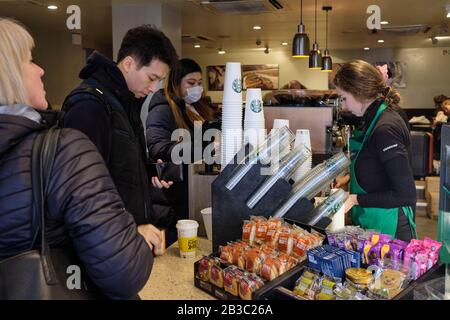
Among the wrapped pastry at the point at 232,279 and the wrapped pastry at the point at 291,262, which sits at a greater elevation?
the wrapped pastry at the point at 291,262

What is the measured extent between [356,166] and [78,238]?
1694mm

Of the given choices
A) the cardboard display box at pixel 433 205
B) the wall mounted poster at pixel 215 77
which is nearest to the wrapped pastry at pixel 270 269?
the cardboard display box at pixel 433 205

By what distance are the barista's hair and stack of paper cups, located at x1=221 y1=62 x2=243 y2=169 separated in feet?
2.50

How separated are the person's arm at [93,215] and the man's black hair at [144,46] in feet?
3.23

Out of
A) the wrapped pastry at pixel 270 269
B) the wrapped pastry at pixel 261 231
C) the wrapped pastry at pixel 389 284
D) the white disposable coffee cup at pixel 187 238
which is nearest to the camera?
the wrapped pastry at pixel 389 284

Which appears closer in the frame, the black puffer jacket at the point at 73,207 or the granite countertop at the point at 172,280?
the black puffer jacket at the point at 73,207

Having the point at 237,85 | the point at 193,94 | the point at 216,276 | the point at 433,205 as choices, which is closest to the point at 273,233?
the point at 216,276

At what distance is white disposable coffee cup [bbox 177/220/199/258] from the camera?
5.85 feet

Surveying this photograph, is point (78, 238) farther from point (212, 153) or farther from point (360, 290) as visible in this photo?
point (212, 153)

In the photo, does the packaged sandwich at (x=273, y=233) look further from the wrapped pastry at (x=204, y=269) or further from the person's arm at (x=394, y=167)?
the person's arm at (x=394, y=167)

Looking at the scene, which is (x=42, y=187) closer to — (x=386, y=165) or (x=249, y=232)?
(x=249, y=232)

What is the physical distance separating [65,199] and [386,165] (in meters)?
1.64

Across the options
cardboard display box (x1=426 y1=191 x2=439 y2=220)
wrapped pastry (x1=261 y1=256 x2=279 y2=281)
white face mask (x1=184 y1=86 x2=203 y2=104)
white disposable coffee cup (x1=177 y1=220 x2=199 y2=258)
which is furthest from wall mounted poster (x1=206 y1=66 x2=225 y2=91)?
wrapped pastry (x1=261 y1=256 x2=279 y2=281)

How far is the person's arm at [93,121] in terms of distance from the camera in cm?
165
